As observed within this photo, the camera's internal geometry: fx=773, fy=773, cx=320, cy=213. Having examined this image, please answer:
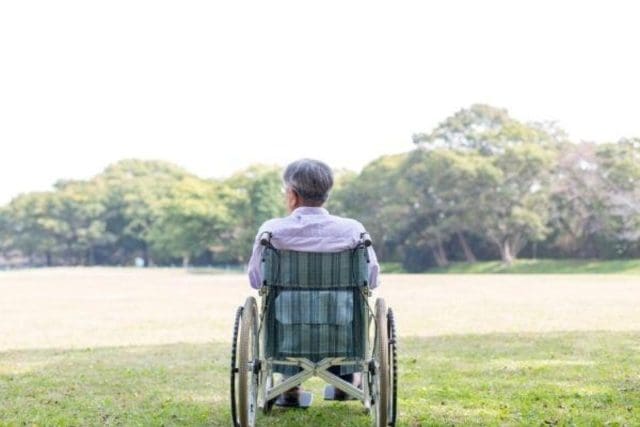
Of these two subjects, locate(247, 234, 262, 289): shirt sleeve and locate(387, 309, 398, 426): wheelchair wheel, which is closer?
locate(387, 309, 398, 426): wheelchair wheel

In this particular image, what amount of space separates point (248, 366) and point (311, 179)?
3.18 ft

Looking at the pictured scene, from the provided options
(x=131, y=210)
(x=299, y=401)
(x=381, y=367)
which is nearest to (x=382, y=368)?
(x=381, y=367)

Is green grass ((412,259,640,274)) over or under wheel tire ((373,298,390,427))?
under

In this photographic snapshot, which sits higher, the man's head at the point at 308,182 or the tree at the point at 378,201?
the tree at the point at 378,201

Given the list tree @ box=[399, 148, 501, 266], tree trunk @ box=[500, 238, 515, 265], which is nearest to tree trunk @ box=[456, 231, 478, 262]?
tree @ box=[399, 148, 501, 266]

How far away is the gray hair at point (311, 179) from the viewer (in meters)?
3.78

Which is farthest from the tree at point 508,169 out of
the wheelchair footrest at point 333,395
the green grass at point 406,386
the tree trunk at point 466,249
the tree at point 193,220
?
the wheelchair footrest at point 333,395

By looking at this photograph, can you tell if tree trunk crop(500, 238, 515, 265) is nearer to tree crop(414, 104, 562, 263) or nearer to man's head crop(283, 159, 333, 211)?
tree crop(414, 104, 562, 263)

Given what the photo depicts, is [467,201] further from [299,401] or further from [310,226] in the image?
[310,226]

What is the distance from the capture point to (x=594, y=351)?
280 inches

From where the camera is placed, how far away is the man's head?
3.78 metres

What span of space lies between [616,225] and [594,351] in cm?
3918

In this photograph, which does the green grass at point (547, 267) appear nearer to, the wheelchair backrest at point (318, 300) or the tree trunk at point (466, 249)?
the tree trunk at point (466, 249)

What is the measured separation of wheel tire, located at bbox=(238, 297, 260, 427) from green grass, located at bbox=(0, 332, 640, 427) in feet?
1.61
